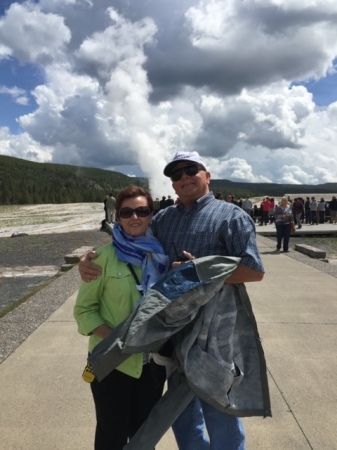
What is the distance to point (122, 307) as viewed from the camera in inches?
87.0

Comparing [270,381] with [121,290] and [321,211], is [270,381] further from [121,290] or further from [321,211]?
[321,211]

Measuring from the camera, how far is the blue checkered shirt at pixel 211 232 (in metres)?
2.10

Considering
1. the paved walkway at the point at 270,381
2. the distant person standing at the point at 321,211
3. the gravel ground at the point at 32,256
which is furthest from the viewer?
the distant person standing at the point at 321,211

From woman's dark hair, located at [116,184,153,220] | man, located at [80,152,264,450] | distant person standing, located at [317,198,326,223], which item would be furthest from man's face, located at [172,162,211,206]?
distant person standing, located at [317,198,326,223]

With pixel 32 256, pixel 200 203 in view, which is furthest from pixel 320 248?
pixel 200 203

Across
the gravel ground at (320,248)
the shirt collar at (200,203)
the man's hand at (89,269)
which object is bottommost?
the gravel ground at (320,248)

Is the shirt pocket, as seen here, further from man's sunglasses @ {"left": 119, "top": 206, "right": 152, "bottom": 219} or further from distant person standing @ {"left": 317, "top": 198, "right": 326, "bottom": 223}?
distant person standing @ {"left": 317, "top": 198, "right": 326, "bottom": 223}

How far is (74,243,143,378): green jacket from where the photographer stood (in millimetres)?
2191

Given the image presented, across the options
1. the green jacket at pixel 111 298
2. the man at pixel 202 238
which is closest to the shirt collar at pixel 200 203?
the man at pixel 202 238

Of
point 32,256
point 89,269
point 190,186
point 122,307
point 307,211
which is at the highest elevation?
point 190,186

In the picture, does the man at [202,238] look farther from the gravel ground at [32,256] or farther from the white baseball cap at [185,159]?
the gravel ground at [32,256]

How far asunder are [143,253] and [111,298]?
295 mm

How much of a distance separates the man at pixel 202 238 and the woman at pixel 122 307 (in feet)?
0.36

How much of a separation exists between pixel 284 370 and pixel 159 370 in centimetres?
224
